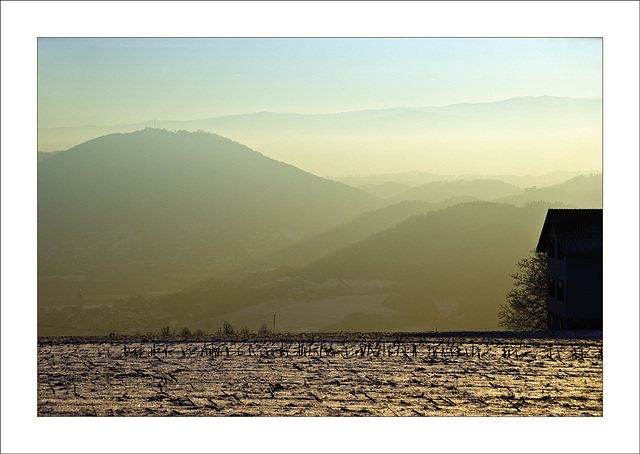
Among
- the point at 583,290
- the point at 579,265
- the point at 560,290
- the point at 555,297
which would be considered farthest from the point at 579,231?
the point at 555,297

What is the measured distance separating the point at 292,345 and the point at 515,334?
12.6ft

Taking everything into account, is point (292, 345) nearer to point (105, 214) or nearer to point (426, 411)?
point (426, 411)

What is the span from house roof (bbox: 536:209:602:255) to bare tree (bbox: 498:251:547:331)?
21.8 ft

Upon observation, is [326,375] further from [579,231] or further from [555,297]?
[555,297]

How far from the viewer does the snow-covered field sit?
7.91 metres

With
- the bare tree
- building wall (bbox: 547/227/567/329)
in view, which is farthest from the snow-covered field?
the bare tree

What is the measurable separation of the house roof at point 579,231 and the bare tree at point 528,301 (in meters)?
6.66

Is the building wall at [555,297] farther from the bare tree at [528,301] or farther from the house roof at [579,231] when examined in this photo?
the bare tree at [528,301]

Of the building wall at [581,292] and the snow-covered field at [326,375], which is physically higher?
the building wall at [581,292]

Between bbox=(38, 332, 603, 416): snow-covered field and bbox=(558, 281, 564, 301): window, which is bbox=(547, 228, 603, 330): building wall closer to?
bbox=(558, 281, 564, 301): window

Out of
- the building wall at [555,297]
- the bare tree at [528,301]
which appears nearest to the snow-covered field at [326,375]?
the building wall at [555,297]

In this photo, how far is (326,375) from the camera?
910 cm

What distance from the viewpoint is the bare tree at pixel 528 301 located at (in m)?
22.1

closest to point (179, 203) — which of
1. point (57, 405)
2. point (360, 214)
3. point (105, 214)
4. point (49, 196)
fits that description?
point (105, 214)
